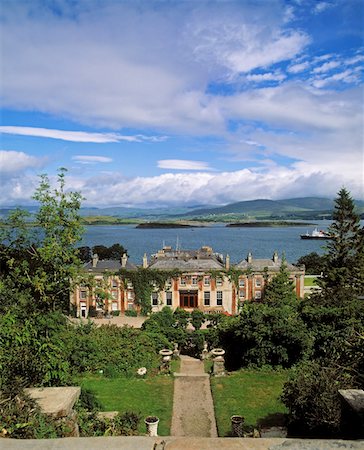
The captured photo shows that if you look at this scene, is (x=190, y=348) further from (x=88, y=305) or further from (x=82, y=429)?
(x=82, y=429)

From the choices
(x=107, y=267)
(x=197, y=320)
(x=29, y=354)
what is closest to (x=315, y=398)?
(x=29, y=354)

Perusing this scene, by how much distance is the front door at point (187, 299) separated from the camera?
35938mm

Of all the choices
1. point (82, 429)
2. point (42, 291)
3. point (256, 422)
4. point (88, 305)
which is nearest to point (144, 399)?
point (256, 422)

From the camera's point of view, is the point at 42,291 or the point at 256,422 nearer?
the point at 256,422

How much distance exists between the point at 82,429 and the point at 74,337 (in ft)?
48.5

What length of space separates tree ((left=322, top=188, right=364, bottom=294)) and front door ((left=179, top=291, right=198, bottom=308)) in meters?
11.6

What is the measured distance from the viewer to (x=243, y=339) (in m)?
20.6

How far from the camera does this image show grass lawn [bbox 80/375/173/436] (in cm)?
1422

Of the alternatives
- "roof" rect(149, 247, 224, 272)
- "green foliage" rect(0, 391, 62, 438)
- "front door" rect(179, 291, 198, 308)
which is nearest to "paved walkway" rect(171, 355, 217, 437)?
"green foliage" rect(0, 391, 62, 438)

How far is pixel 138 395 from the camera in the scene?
638 inches

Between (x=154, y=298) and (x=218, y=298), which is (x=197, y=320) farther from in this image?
(x=154, y=298)

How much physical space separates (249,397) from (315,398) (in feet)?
28.7

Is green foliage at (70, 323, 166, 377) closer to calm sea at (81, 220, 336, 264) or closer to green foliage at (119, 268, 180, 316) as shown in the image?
green foliage at (119, 268, 180, 316)

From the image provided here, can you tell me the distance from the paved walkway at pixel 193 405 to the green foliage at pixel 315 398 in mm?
3813
